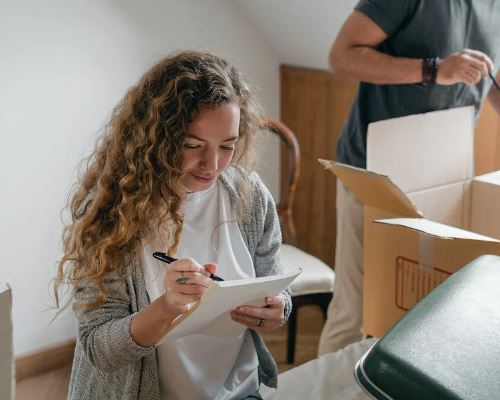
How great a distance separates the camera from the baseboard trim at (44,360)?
2.34 m

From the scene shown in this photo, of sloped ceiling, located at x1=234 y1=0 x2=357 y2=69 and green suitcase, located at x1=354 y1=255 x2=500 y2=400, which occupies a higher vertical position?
sloped ceiling, located at x1=234 y1=0 x2=357 y2=69

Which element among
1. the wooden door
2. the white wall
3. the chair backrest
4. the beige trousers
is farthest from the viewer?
the wooden door

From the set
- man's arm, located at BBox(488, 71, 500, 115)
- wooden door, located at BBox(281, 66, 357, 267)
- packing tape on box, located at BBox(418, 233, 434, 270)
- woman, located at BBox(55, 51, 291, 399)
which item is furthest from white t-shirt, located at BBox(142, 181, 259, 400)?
wooden door, located at BBox(281, 66, 357, 267)

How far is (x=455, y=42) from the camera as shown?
5.63 feet

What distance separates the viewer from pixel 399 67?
1665mm

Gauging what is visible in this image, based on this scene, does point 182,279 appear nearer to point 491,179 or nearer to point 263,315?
point 263,315

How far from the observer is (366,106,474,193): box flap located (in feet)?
5.19

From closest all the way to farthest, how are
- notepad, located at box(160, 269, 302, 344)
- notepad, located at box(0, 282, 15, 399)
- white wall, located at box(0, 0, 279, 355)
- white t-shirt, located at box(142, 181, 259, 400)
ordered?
notepad, located at box(0, 282, 15, 399) → notepad, located at box(160, 269, 302, 344) → white t-shirt, located at box(142, 181, 259, 400) → white wall, located at box(0, 0, 279, 355)

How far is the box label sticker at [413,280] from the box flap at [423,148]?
19 centimetres

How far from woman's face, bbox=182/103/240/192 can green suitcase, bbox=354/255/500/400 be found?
15.7 inches

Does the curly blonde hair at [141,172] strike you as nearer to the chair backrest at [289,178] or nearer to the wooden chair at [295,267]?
the wooden chair at [295,267]

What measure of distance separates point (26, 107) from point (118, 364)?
1261mm

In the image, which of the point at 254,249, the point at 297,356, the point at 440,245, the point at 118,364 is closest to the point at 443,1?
the point at 440,245

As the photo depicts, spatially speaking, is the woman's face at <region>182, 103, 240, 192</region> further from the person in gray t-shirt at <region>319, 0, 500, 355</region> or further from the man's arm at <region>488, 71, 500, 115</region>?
the man's arm at <region>488, 71, 500, 115</region>
